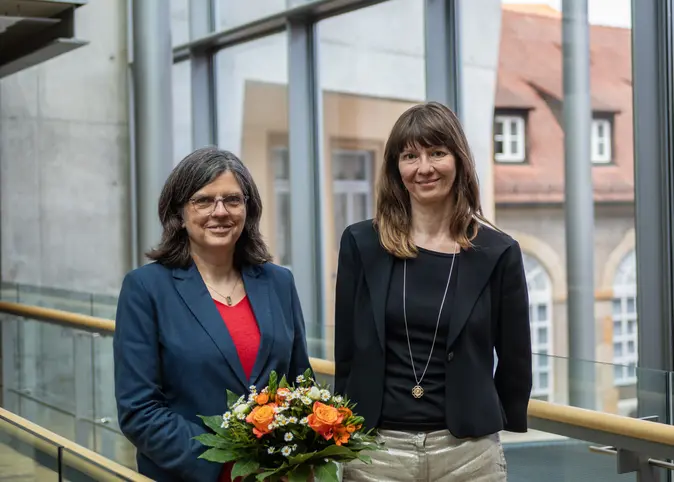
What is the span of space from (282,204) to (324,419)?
7386 mm

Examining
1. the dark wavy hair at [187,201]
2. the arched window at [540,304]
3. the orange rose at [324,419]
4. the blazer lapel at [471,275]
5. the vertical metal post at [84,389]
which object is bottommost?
the vertical metal post at [84,389]

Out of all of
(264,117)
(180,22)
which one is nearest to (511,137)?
(264,117)

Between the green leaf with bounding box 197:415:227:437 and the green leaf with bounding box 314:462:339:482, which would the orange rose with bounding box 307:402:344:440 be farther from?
the green leaf with bounding box 197:415:227:437

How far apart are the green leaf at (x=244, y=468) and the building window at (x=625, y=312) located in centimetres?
382

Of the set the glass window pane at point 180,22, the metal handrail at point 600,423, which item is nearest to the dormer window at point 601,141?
the metal handrail at point 600,423

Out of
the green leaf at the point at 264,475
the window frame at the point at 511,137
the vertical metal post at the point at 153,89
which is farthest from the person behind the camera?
the vertical metal post at the point at 153,89

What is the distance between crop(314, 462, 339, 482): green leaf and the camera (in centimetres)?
232

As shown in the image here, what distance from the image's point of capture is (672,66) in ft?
18.0

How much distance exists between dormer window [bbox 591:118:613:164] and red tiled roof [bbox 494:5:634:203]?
55 mm

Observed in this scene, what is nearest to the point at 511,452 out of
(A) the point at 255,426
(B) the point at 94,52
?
(A) the point at 255,426

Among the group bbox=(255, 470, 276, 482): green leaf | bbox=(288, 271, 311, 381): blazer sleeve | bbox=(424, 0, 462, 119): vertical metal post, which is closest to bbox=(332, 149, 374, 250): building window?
bbox=(424, 0, 462, 119): vertical metal post

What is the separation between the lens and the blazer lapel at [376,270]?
8.70ft

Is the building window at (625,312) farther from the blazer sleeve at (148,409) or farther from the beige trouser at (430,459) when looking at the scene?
the blazer sleeve at (148,409)

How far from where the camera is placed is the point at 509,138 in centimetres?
699
